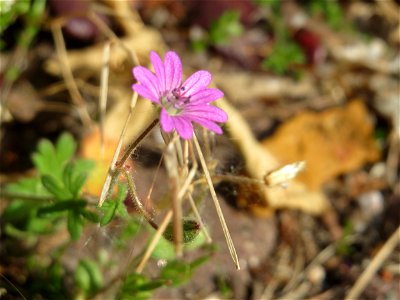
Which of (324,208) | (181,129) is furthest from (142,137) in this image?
(324,208)

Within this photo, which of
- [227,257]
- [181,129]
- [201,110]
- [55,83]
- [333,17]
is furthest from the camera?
[333,17]

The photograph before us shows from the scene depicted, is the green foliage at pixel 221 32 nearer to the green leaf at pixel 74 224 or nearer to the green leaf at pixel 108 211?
the green leaf at pixel 74 224

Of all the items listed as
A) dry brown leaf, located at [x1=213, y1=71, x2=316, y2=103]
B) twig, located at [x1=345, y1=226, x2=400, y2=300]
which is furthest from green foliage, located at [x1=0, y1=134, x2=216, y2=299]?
dry brown leaf, located at [x1=213, y1=71, x2=316, y2=103]

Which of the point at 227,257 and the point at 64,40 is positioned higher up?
the point at 64,40

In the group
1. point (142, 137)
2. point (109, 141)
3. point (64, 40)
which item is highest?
point (64, 40)

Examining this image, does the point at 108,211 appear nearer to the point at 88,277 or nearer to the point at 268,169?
the point at 88,277

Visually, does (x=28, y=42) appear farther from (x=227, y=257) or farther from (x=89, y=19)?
(x=227, y=257)
